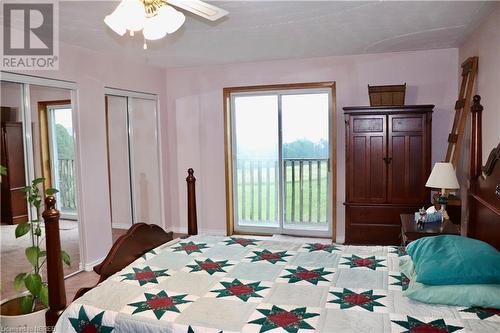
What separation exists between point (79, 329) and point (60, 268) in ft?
1.20

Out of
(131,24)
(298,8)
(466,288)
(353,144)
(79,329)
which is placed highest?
(298,8)

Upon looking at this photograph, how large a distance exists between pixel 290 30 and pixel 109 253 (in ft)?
7.88

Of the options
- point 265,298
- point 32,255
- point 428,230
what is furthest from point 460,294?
point 32,255

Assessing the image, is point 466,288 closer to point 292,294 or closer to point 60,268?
point 292,294

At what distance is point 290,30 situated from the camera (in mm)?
3547

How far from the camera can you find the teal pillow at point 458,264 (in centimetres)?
179

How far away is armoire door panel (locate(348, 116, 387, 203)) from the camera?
4215mm

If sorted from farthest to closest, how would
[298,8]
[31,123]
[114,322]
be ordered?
1. [31,123]
2. [298,8]
3. [114,322]

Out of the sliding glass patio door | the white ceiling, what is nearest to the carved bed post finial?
the white ceiling

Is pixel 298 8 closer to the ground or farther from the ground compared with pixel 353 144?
farther from the ground

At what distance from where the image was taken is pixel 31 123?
3514 millimetres

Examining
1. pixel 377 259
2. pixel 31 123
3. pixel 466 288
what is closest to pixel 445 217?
pixel 377 259

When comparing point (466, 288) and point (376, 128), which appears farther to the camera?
point (376, 128)

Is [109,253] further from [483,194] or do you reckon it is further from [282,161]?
[282,161]
